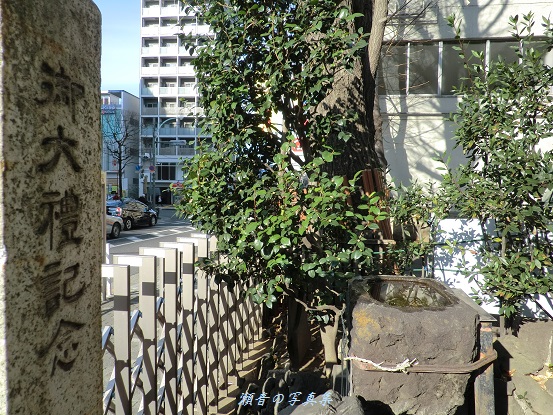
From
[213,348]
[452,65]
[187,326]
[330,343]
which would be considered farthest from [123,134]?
[330,343]

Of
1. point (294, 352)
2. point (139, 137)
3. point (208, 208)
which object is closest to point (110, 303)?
point (294, 352)

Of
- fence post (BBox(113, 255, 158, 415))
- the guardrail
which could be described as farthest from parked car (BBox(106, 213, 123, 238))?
fence post (BBox(113, 255, 158, 415))

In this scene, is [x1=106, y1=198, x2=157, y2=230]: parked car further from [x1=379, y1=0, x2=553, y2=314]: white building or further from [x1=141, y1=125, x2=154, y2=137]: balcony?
[x1=141, y1=125, x2=154, y2=137]: balcony

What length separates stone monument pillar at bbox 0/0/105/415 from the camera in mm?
1301

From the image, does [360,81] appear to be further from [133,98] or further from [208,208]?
[133,98]

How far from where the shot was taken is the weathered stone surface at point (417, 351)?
2.50 m

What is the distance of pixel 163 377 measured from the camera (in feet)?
10.0

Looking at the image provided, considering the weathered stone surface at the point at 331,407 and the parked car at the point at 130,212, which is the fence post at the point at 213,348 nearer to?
the weathered stone surface at the point at 331,407

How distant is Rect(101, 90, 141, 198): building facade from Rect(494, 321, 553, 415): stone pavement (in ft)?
121

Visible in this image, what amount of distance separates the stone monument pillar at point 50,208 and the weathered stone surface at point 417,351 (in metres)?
1.54

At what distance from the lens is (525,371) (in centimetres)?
385

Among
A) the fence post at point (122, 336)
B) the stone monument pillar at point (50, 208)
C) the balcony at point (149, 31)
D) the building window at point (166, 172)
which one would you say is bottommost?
the fence post at point (122, 336)

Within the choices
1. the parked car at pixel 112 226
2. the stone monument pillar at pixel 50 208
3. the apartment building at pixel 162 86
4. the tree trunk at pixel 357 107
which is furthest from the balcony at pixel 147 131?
the stone monument pillar at pixel 50 208

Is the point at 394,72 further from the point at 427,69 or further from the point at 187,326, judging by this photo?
the point at 187,326
